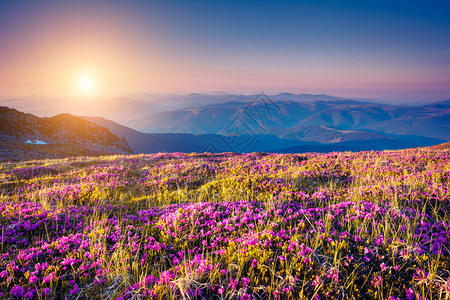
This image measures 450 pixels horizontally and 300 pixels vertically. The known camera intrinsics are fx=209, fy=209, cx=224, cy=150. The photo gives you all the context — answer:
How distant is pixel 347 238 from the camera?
4.30 meters

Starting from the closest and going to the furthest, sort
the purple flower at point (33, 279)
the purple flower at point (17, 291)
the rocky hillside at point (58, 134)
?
the purple flower at point (17, 291)
the purple flower at point (33, 279)
the rocky hillside at point (58, 134)

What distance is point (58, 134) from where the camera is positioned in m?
67.1

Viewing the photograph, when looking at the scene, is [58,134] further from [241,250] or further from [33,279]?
[241,250]

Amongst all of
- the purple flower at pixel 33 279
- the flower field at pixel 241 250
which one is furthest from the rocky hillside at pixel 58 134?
the purple flower at pixel 33 279

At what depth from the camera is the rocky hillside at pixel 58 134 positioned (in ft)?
175

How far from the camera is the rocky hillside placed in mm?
53438

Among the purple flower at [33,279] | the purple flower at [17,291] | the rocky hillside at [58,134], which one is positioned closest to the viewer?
the purple flower at [17,291]

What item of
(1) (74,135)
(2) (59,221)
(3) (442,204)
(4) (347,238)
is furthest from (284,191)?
(1) (74,135)

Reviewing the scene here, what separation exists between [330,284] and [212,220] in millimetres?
2868

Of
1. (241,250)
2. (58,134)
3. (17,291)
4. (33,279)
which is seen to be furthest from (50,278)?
(58,134)

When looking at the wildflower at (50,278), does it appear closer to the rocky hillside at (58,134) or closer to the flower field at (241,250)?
the flower field at (241,250)

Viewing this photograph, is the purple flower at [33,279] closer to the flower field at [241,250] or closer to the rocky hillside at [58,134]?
the flower field at [241,250]


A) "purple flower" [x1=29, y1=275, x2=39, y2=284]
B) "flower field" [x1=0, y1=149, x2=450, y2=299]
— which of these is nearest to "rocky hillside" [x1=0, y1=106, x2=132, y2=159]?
"flower field" [x1=0, y1=149, x2=450, y2=299]

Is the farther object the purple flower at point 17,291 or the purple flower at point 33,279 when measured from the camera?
the purple flower at point 33,279
